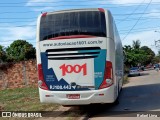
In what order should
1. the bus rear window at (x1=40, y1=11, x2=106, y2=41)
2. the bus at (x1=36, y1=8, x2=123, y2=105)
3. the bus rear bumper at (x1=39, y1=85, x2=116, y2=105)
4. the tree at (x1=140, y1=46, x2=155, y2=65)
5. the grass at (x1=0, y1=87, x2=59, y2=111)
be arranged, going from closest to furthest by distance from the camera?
the bus rear bumper at (x1=39, y1=85, x2=116, y2=105)
the bus at (x1=36, y1=8, x2=123, y2=105)
the bus rear window at (x1=40, y1=11, x2=106, y2=41)
the grass at (x1=0, y1=87, x2=59, y2=111)
the tree at (x1=140, y1=46, x2=155, y2=65)

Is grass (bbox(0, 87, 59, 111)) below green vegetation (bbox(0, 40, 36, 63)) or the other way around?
below

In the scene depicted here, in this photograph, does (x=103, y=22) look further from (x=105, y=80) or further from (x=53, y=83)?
(x=53, y=83)

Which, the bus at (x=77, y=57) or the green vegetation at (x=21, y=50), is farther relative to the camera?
the green vegetation at (x=21, y=50)

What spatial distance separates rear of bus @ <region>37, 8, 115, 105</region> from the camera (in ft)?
35.6

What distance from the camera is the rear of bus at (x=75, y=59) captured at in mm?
10859

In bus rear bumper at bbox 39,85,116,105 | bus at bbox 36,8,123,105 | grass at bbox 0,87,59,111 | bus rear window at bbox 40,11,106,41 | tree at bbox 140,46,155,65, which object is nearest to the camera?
bus rear bumper at bbox 39,85,116,105

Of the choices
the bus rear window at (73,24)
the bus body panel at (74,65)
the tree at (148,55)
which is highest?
the bus rear window at (73,24)

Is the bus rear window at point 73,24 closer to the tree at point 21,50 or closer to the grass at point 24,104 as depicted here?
the grass at point 24,104

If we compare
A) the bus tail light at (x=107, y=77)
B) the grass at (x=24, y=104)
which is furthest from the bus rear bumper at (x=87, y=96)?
the grass at (x=24, y=104)

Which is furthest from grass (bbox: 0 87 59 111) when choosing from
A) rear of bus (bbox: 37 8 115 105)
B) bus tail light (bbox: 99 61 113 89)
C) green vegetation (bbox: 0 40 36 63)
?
green vegetation (bbox: 0 40 36 63)

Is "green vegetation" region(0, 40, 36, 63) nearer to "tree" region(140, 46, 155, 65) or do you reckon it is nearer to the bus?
the bus

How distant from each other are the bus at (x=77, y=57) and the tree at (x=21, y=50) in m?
50.1

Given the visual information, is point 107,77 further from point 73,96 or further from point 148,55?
point 148,55

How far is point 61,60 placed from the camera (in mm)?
11102
